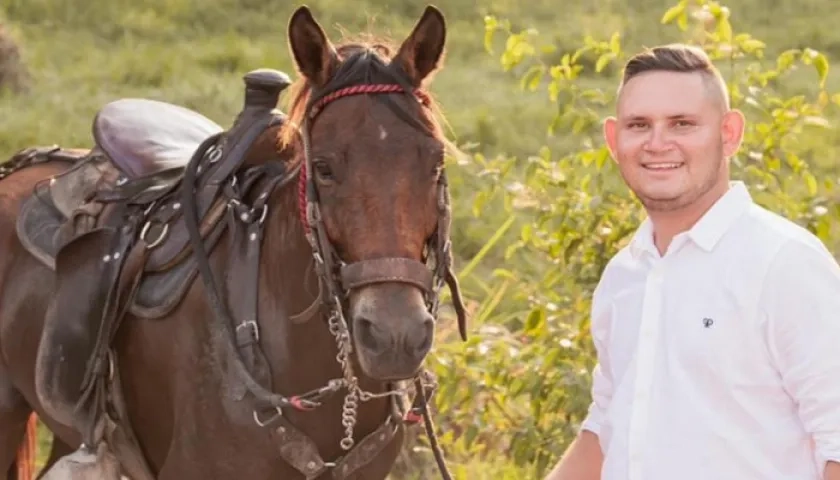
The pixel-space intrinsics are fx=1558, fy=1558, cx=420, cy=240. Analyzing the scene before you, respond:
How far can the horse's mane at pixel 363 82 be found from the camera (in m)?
3.67

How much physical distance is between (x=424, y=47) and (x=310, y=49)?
0.28m

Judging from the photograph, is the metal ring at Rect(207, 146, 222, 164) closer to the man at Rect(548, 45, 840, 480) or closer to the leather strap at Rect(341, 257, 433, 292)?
the leather strap at Rect(341, 257, 433, 292)

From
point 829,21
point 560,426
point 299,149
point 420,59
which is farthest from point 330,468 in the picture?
point 829,21

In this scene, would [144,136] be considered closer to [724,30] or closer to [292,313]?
[292,313]

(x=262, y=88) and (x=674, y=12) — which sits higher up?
(x=674, y=12)

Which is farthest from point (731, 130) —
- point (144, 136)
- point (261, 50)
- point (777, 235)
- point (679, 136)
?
point (261, 50)

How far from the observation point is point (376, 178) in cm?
353

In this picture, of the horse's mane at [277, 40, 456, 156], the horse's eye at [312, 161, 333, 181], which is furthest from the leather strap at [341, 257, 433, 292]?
the horse's mane at [277, 40, 456, 156]

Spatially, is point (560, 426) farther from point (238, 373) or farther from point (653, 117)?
point (653, 117)

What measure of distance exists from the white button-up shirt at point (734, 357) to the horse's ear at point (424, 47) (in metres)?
1.29

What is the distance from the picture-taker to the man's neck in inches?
102

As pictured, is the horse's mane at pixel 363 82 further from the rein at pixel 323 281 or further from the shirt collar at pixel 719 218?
the shirt collar at pixel 719 218

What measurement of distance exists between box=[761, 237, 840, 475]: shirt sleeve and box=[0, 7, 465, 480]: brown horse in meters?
1.11

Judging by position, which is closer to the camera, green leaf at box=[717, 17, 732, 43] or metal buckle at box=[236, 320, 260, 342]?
metal buckle at box=[236, 320, 260, 342]
